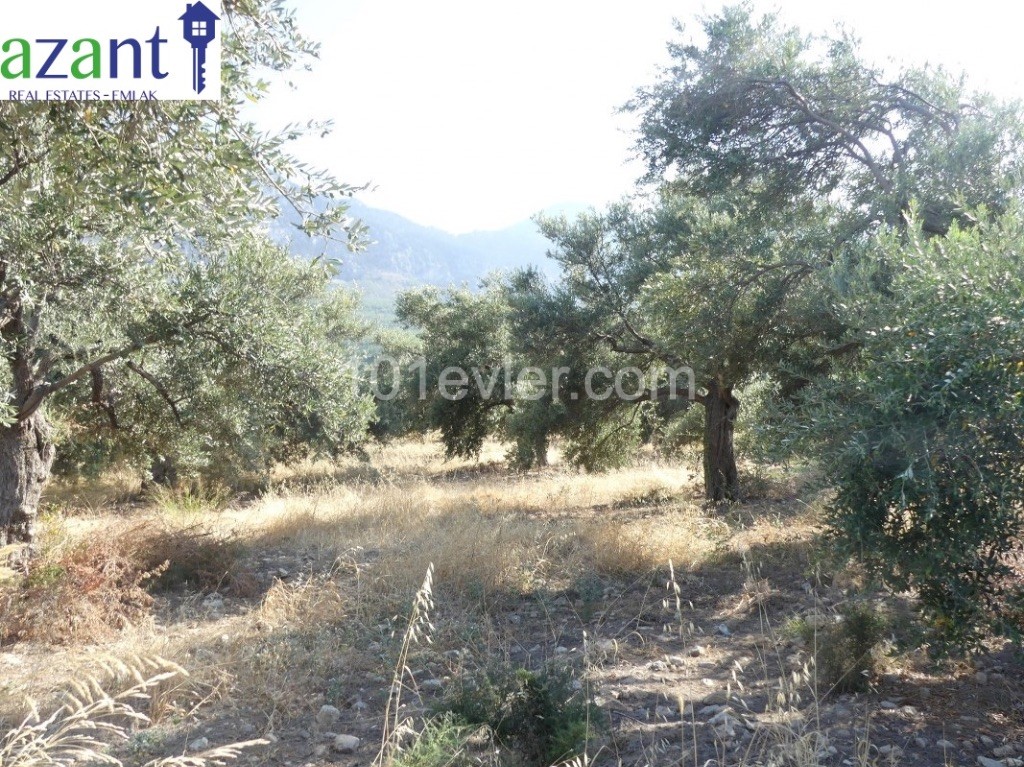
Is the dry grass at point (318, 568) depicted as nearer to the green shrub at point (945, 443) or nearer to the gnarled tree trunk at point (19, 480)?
the gnarled tree trunk at point (19, 480)

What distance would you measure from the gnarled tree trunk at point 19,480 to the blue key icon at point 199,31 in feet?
17.0

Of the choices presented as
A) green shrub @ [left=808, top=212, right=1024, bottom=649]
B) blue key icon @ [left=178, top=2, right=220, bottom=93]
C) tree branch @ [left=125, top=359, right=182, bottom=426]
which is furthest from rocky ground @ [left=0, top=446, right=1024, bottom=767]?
blue key icon @ [left=178, top=2, right=220, bottom=93]

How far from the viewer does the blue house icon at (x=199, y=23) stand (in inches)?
177

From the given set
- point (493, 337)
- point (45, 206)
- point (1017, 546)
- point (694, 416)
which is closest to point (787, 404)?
point (1017, 546)

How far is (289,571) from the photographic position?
7.89 metres

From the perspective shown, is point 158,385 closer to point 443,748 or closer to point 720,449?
point 443,748

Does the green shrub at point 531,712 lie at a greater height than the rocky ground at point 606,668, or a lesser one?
greater

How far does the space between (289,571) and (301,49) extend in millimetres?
5389

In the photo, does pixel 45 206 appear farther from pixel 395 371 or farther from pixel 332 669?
pixel 395 371

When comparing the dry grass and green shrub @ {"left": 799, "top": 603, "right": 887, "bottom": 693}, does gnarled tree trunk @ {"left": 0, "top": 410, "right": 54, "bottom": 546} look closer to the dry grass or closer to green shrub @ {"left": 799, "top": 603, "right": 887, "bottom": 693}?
the dry grass

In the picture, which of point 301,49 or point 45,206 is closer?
point 301,49

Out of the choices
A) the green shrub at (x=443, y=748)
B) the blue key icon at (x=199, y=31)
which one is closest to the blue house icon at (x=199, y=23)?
the blue key icon at (x=199, y=31)

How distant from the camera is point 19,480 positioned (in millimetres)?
7754

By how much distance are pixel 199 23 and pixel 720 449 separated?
1062 centimetres
